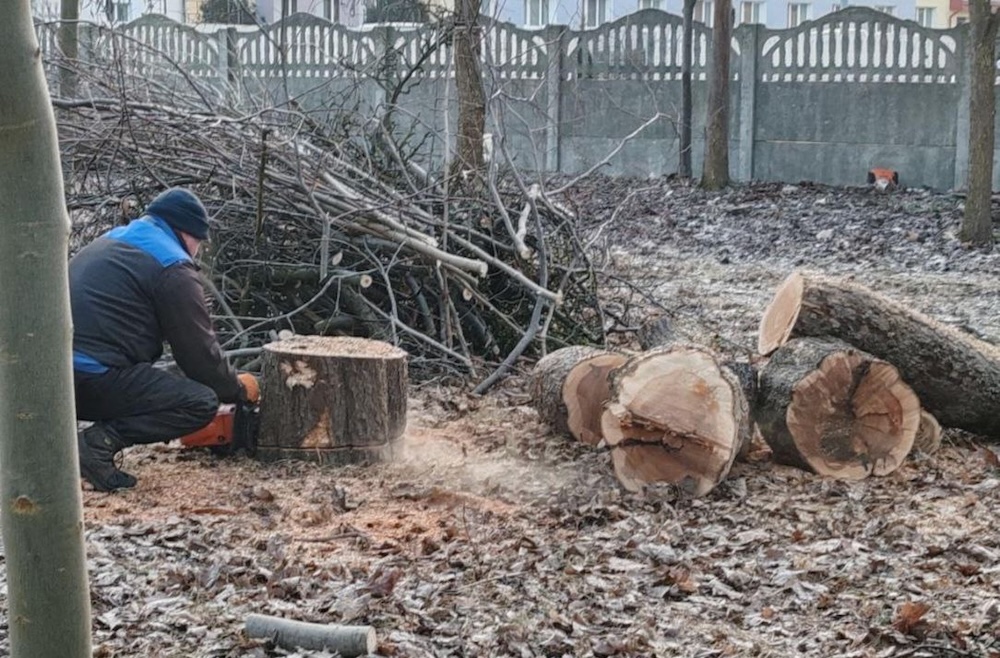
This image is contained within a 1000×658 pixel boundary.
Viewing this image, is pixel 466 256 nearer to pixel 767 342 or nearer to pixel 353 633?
pixel 767 342

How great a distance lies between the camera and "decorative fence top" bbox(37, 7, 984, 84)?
57.6ft

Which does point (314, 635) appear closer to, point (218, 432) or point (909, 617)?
point (909, 617)

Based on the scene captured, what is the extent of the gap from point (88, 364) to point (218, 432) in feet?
2.72

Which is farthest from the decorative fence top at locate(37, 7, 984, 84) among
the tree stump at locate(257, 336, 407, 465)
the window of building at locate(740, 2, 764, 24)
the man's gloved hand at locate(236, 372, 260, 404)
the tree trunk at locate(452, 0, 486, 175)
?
the window of building at locate(740, 2, 764, 24)

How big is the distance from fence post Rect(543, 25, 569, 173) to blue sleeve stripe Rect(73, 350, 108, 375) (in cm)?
1382

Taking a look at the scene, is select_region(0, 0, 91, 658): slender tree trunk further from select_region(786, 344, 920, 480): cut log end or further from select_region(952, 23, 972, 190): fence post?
select_region(952, 23, 972, 190): fence post

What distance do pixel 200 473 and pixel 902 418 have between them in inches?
127

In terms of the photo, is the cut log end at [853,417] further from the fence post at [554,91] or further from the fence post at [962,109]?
the fence post at [554,91]

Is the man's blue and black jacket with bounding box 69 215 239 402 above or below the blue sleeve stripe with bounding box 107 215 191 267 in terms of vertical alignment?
below

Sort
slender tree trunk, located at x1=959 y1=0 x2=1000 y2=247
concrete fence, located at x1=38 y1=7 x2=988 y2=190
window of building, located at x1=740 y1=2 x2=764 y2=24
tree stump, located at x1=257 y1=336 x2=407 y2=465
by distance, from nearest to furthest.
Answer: tree stump, located at x1=257 y1=336 x2=407 y2=465, slender tree trunk, located at x1=959 y1=0 x2=1000 y2=247, concrete fence, located at x1=38 y1=7 x2=988 y2=190, window of building, located at x1=740 y1=2 x2=764 y2=24

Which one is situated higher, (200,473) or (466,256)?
(466,256)

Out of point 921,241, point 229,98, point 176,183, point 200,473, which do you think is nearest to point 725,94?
point 921,241

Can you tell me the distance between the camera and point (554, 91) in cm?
1964

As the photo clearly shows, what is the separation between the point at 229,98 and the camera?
31.5 feet
